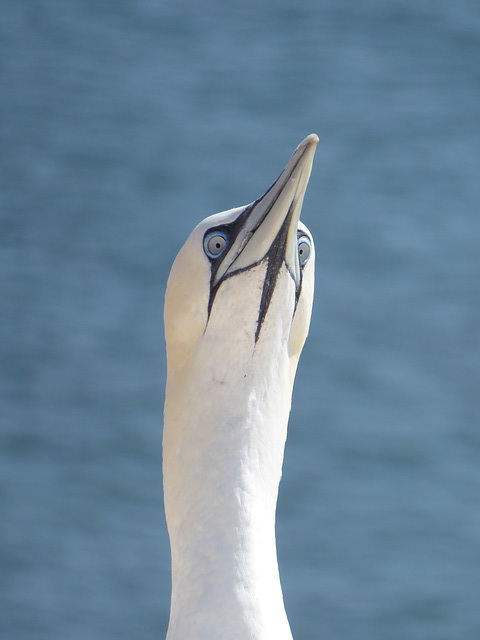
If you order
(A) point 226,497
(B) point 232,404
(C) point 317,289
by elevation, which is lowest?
(A) point 226,497

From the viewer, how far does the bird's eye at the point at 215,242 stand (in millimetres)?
2336

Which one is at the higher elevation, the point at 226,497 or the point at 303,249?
the point at 303,249

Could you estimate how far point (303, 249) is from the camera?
237 centimetres

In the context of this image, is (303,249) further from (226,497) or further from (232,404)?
(226,497)

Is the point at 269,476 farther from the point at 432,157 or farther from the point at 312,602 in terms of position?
the point at 432,157

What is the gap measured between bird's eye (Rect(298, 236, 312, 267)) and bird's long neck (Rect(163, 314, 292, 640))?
0.54 ft

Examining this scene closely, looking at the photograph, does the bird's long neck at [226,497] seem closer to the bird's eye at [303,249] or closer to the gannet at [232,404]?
the gannet at [232,404]

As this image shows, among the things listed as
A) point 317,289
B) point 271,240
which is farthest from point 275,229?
point 317,289

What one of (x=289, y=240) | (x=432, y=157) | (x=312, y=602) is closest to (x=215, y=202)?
(x=432, y=157)

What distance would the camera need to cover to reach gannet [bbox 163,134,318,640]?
7.44 feet

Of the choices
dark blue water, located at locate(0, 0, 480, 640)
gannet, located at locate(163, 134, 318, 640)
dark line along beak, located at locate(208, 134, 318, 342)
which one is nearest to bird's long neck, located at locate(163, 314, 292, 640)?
gannet, located at locate(163, 134, 318, 640)

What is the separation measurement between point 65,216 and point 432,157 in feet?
7.43

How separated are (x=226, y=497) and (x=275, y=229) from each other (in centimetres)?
50

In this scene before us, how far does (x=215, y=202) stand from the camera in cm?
709
